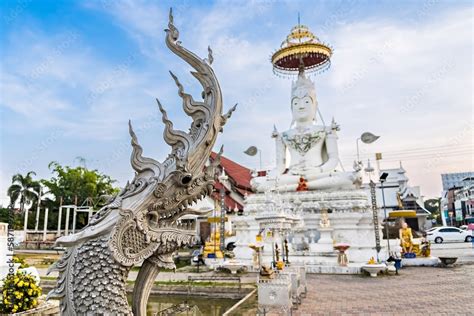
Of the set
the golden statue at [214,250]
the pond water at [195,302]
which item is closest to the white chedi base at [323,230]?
the golden statue at [214,250]

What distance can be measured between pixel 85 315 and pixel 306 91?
62.3ft

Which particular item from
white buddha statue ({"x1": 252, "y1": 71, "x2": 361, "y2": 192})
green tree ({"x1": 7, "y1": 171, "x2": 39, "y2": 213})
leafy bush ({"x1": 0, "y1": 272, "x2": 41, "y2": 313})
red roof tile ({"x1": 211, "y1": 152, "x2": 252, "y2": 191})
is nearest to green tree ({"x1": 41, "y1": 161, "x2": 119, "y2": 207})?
green tree ({"x1": 7, "y1": 171, "x2": 39, "y2": 213})

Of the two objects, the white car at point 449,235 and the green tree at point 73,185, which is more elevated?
the green tree at point 73,185

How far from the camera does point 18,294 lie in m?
5.67

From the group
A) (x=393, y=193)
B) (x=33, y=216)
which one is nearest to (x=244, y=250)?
(x=393, y=193)

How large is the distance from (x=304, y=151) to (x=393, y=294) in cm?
1176

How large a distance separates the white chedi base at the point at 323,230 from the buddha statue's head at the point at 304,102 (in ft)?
16.7

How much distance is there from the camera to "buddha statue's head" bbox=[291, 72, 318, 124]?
805 inches

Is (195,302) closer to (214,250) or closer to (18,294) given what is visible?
(18,294)

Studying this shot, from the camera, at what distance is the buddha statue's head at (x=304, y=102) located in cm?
2044

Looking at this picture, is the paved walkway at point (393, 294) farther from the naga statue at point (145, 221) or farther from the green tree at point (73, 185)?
the green tree at point (73, 185)

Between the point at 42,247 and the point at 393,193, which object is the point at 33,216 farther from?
the point at 393,193

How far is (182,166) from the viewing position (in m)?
3.48

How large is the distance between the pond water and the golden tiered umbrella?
16.3 meters
